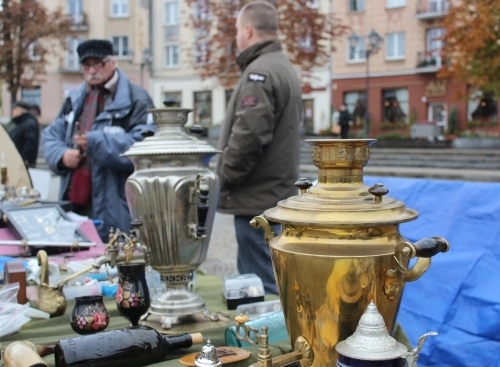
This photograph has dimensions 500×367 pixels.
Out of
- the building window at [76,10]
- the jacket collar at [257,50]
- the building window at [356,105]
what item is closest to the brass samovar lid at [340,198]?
the jacket collar at [257,50]

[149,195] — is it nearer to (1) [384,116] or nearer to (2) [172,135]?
→ (2) [172,135]

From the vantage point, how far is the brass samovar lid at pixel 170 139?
1628mm

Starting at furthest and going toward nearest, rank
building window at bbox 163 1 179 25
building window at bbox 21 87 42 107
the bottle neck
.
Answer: building window at bbox 21 87 42 107, building window at bbox 163 1 179 25, the bottle neck

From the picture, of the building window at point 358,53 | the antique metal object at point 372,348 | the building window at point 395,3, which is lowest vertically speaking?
the antique metal object at point 372,348

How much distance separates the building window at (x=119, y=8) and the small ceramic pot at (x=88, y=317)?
31.7m

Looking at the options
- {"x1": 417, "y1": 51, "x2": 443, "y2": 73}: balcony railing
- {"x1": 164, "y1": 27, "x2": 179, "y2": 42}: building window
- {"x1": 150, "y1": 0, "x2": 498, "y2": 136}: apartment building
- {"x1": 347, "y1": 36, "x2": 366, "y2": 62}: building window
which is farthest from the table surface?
{"x1": 164, "y1": 27, "x2": 179, "y2": 42}: building window

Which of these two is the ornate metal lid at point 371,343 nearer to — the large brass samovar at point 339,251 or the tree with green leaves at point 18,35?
the large brass samovar at point 339,251

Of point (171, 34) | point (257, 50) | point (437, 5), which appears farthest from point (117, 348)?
point (171, 34)

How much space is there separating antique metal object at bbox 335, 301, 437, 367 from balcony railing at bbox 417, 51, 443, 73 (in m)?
25.2

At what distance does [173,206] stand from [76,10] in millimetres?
32872

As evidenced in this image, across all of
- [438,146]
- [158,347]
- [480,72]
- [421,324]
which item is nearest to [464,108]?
[438,146]

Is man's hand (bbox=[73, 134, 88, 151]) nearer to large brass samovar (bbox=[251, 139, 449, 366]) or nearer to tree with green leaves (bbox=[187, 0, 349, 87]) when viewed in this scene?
large brass samovar (bbox=[251, 139, 449, 366])

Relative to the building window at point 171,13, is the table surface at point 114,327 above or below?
below

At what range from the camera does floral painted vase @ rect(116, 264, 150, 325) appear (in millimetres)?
1576
